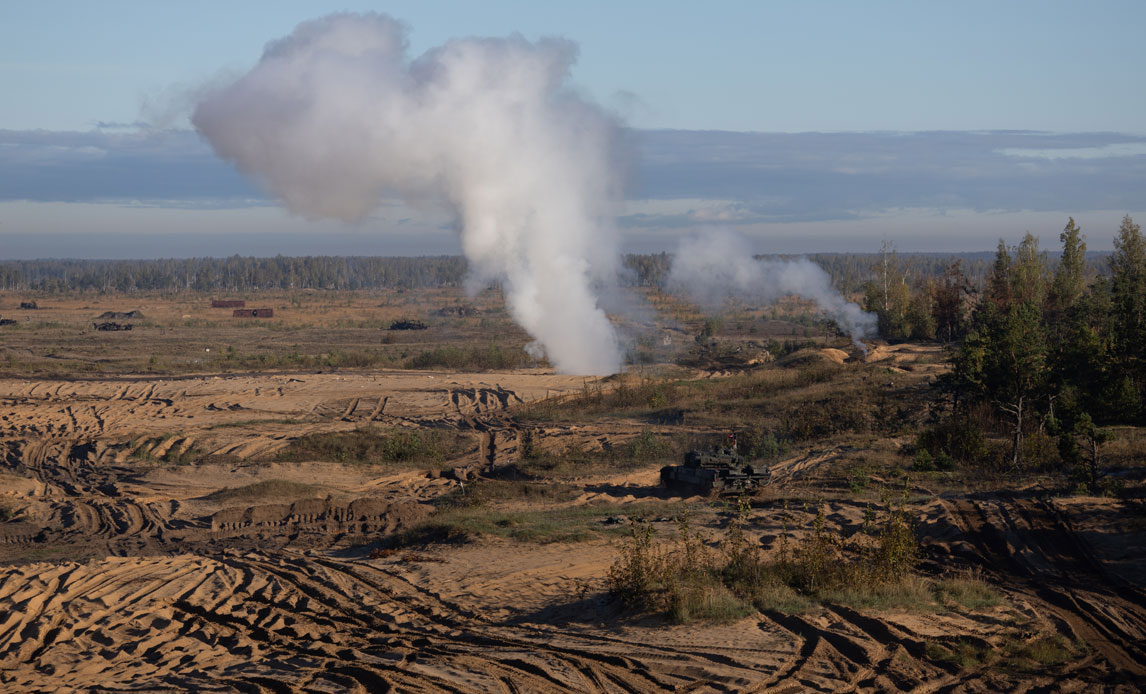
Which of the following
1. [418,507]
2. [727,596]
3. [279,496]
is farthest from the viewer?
[279,496]

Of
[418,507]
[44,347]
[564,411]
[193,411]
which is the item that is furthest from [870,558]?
[44,347]

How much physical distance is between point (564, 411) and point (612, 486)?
13.1 metres

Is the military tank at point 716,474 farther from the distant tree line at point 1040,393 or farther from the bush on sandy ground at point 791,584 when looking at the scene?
the bush on sandy ground at point 791,584

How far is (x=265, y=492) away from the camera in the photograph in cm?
2264

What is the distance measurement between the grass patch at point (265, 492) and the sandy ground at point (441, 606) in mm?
496

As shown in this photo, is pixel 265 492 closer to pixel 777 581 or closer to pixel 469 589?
pixel 469 589

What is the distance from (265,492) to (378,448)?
706 cm

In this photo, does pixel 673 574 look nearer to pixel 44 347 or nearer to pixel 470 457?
pixel 470 457

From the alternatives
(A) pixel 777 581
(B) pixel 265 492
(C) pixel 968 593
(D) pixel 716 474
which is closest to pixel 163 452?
(B) pixel 265 492

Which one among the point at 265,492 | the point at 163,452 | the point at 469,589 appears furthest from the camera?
the point at 163,452

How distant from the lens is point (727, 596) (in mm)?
11672

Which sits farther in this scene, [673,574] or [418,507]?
[418,507]

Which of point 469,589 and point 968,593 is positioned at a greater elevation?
point 968,593

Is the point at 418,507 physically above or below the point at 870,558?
below
